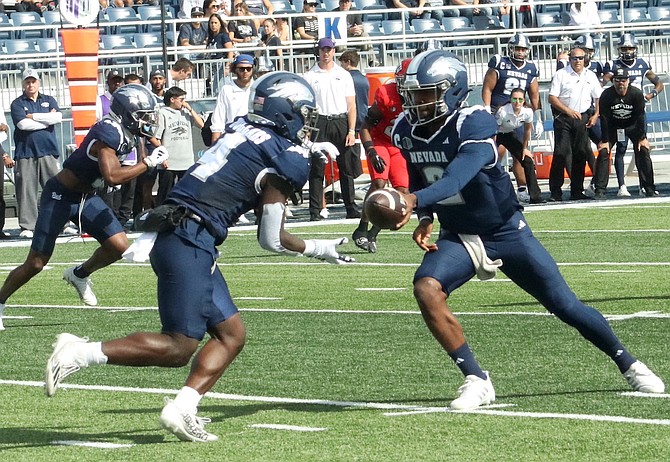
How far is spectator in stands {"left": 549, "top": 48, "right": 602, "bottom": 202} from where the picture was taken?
60.1 ft

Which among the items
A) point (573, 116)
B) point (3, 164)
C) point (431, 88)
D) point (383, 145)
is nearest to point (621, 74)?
point (573, 116)

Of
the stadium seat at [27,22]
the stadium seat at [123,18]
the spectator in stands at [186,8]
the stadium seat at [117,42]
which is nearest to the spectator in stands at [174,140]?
the spectator in stands at [186,8]

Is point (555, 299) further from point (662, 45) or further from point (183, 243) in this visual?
point (662, 45)

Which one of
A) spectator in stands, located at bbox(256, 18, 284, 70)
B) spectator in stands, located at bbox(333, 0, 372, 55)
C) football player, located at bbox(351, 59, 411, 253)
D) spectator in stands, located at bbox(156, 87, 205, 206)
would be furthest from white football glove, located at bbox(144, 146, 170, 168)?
spectator in stands, located at bbox(333, 0, 372, 55)

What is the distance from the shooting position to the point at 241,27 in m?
21.9

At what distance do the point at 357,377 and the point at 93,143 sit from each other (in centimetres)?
279

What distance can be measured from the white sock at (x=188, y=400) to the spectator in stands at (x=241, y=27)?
15.8 m

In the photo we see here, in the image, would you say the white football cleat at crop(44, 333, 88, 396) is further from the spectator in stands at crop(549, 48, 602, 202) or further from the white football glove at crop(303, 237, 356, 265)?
the spectator in stands at crop(549, 48, 602, 202)

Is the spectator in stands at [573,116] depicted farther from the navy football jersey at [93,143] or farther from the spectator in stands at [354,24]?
the navy football jersey at [93,143]

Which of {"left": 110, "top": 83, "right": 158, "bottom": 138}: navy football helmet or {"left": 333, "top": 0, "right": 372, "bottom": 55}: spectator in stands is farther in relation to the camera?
{"left": 333, "top": 0, "right": 372, "bottom": 55}: spectator in stands

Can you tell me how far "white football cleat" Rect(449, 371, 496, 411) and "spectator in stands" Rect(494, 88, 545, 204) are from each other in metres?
10.5

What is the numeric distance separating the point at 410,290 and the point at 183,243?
536 centimetres

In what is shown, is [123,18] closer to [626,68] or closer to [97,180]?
[626,68]

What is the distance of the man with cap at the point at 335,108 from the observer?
55.1 feet
